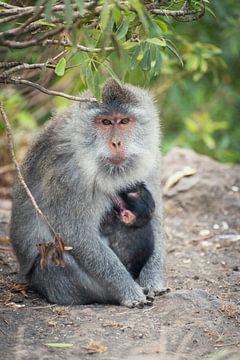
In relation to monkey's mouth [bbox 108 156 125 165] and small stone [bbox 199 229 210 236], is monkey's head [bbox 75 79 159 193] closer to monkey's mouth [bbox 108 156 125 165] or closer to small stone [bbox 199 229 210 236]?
monkey's mouth [bbox 108 156 125 165]

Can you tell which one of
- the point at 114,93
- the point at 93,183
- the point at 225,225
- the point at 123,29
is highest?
the point at 123,29

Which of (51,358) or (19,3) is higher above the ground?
(19,3)

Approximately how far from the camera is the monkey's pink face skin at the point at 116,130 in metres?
6.05

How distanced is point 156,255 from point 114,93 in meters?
1.36

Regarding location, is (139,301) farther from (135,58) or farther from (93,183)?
(135,58)

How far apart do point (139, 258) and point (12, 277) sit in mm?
1109

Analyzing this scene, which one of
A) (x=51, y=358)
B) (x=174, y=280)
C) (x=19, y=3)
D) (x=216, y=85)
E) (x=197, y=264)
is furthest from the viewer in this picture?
Answer: (x=216, y=85)

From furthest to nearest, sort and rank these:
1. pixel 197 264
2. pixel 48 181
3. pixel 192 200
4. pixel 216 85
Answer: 1. pixel 216 85
2. pixel 192 200
3. pixel 197 264
4. pixel 48 181

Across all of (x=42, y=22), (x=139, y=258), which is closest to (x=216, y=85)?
(x=139, y=258)

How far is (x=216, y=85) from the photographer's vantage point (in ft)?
39.8

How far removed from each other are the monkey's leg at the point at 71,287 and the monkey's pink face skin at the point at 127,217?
20.3 inches

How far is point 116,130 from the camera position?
6109 mm

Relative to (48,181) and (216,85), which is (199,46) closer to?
(216,85)

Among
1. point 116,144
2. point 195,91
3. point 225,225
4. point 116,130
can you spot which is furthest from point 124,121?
point 195,91
